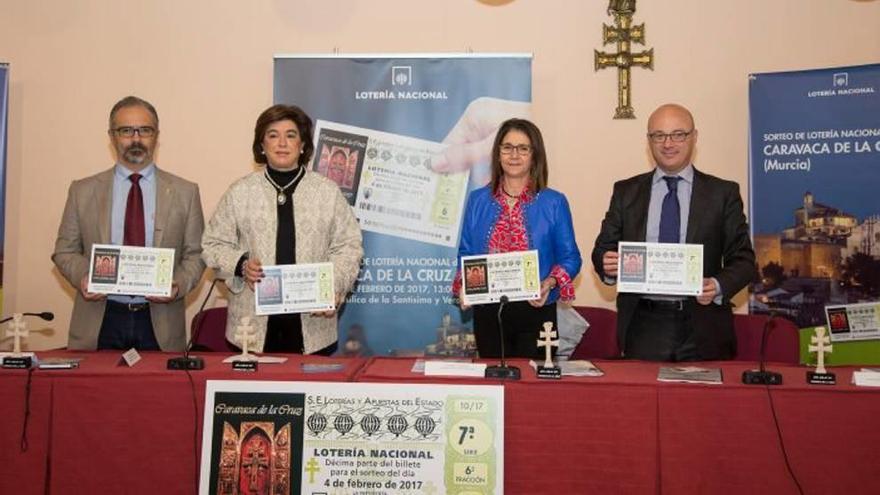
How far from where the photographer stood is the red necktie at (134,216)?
378cm

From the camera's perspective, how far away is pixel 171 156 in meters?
5.21

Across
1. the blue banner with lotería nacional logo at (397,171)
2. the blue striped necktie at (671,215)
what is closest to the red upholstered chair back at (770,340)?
the blue striped necktie at (671,215)

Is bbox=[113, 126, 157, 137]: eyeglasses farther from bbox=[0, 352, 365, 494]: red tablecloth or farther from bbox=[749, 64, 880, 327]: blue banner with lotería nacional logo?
bbox=[749, 64, 880, 327]: blue banner with lotería nacional logo

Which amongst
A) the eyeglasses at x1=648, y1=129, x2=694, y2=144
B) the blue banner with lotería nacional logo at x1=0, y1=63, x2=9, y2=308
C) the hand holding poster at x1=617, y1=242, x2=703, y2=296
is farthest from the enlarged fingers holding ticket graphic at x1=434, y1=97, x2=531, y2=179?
the blue banner with lotería nacional logo at x1=0, y1=63, x2=9, y2=308

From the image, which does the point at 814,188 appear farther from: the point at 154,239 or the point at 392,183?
the point at 154,239

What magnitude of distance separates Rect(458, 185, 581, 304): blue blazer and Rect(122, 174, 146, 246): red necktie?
5.09 ft

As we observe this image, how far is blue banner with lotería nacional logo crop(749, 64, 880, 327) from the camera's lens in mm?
4652

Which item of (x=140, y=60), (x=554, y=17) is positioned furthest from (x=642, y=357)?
(x=140, y=60)

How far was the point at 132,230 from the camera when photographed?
3781 mm

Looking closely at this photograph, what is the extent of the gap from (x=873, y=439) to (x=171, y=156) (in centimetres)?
432

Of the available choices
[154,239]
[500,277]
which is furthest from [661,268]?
[154,239]

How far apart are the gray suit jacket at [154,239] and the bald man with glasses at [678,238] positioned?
193 centimetres

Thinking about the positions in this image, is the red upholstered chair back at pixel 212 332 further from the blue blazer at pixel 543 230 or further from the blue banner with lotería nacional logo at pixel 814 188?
the blue banner with lotería nacional logo at pixel 814 188

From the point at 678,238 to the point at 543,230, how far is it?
23.0 inches
